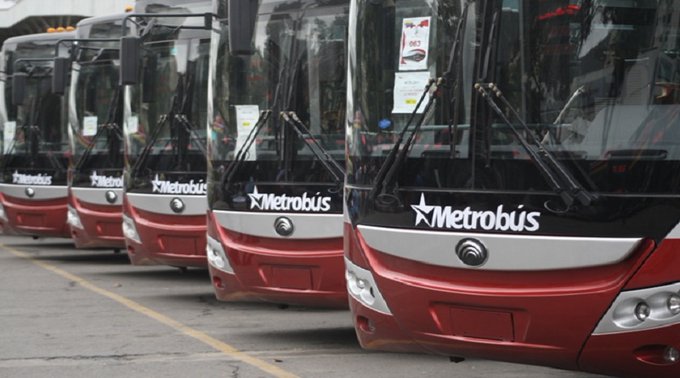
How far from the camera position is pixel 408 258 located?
24.4ft

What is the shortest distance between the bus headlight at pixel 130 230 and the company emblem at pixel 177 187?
2.08ft

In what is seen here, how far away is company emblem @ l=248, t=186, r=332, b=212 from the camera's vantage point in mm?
10297

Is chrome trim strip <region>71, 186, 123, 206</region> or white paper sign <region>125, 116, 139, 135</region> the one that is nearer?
white paper sign <region>125, 116, 139, 135</region>

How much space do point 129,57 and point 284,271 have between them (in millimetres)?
3966

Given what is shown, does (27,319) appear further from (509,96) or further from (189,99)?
(509,96)

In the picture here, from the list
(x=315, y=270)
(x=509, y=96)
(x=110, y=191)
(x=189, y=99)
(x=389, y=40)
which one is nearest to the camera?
(x=509, y=96)

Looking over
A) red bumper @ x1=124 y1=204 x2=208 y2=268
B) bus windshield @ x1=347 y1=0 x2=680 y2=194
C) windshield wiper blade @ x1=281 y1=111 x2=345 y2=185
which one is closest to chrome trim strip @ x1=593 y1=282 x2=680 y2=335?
bus windshield @ x1=347 y1=0 x2=680 y2=194

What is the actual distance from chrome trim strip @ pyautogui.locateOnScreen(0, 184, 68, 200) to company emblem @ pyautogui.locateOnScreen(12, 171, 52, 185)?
55mm

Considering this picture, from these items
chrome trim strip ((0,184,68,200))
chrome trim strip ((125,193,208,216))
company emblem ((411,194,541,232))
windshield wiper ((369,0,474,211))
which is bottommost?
chrome trim strip ((0,184,68,200))

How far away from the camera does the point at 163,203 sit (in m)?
14.2

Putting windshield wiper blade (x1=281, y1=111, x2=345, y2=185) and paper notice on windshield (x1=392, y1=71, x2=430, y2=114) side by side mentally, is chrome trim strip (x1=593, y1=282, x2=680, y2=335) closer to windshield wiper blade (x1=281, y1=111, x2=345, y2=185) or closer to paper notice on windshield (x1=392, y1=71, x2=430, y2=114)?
paper notice on windshield (x1=392, y1=71, x2=430, y2=114)

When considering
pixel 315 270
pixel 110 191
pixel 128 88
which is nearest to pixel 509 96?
pixel 315 270

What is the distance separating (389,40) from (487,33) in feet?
2.81

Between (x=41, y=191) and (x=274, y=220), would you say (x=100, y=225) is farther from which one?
(x=274, y=220)
